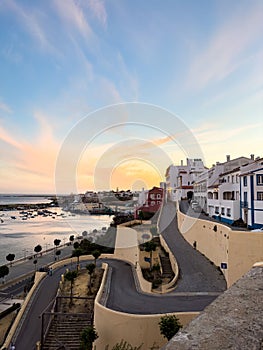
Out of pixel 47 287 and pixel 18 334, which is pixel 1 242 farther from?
pixel 18 334

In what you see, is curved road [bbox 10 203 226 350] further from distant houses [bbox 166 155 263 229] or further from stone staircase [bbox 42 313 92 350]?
distant houses [bbox 166 155 263 229]

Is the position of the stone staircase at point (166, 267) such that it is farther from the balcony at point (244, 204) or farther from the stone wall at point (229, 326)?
the stone wall at point (229, 326)

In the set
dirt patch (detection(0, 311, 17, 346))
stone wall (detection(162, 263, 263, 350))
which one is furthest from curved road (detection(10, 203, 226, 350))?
stone wall (detection(162, 263, 263, 350))

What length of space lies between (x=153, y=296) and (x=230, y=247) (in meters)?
3.31

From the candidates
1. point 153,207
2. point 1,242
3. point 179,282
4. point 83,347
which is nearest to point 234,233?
point 179,282

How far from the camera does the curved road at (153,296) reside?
926 cm

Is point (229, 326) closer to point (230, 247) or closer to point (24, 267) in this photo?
point (230, 247)

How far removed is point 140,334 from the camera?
24.7 ft

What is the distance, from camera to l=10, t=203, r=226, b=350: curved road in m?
9.26

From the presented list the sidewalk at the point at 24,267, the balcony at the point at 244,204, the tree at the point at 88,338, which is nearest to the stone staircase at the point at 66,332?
the tree at the point at 88,338

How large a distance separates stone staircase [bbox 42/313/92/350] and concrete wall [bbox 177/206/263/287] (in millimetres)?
5752

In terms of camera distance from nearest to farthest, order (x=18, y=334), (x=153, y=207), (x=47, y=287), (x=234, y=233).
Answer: (x=234, y=233) → (x=18, y=334) → (x=47, y=287) → (x=153, y=207)

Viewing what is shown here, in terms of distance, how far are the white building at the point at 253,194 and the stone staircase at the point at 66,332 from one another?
370 inches

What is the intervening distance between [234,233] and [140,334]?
5016 mm
